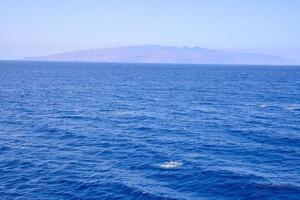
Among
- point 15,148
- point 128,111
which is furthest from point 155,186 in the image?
point 128,111

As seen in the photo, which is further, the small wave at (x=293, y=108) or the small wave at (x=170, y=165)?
the small wave at (x=293, y=108)

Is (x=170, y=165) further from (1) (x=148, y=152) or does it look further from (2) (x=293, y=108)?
(2) (x=293, y=108)

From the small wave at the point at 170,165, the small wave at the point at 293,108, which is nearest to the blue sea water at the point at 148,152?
the small wave at the point at 170,165

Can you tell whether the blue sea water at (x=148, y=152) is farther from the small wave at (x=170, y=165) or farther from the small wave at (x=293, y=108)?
the small wave at (x=293, y=108)

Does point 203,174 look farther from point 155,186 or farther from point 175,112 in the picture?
point 175,112

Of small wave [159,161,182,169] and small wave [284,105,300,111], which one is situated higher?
small wave [284,105,300,111]

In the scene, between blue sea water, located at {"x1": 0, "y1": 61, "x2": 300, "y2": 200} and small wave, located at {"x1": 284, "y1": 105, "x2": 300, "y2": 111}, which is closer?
blue sea water, located at {"x1": 0, "y1": 61, "x2": 300, "y2": 200}

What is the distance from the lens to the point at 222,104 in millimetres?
99750

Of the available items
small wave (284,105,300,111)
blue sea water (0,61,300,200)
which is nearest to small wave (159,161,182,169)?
blue sea water (0,61,300,200)

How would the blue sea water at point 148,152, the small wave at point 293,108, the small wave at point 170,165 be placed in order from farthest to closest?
the small wave at point 293,108, the small wave at point 170,165, the blue sea water at point 148,152

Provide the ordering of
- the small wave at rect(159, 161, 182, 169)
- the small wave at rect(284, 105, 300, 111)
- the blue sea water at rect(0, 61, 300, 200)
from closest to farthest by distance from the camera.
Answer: the blue sea water at rect(0, 61, 300, 200) < the small wave at rect(159, 161, 182, 169) < the small wave at rect(284, 105, 300, 111)

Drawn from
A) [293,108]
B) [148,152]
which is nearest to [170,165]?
[148,152]

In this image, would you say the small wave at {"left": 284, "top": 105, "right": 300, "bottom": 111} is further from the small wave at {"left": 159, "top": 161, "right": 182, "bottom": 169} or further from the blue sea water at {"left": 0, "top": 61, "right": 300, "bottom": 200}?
the small wave at {"left": 159, "top": 161, "right": 182, "bottom": 169}

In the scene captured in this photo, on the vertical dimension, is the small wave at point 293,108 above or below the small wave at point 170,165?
above
